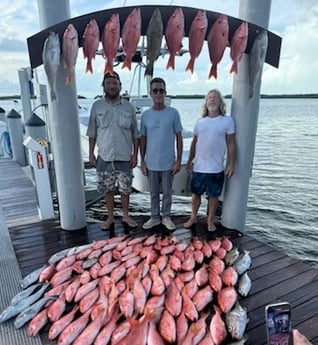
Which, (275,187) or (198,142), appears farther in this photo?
(275,187)

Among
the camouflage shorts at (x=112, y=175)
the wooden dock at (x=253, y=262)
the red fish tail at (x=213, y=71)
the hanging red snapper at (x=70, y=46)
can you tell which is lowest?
the wooden dock at (x=253, y=262)

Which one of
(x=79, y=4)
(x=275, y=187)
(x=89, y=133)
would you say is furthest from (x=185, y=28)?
(x=275, y=187)

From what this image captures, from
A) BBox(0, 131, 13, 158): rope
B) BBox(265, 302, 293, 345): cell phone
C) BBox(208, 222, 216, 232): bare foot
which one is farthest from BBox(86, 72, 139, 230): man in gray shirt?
BBox(0, 131, 13, 158): rope

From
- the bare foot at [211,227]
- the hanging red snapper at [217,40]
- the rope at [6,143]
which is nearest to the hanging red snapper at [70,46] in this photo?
the hanging red snapper at [217,40]

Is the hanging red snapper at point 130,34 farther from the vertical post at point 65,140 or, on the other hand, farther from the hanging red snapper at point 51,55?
the vertical post at point 65,140

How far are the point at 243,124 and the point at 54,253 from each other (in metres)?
2.21

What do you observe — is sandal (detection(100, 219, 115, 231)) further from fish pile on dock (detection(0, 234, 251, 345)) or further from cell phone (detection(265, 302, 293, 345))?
cell phone (detection(265, 302, 293, 345))

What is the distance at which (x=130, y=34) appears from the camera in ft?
7.80

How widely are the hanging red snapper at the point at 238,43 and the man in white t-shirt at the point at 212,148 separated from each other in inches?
13.2

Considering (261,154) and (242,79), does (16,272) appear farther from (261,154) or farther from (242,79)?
(261,154)

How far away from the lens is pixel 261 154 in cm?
1219

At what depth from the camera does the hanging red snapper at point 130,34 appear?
2.37 meters

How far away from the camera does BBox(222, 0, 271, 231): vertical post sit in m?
2.76

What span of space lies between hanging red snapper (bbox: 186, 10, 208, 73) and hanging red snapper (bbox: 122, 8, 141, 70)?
446 millimetres
